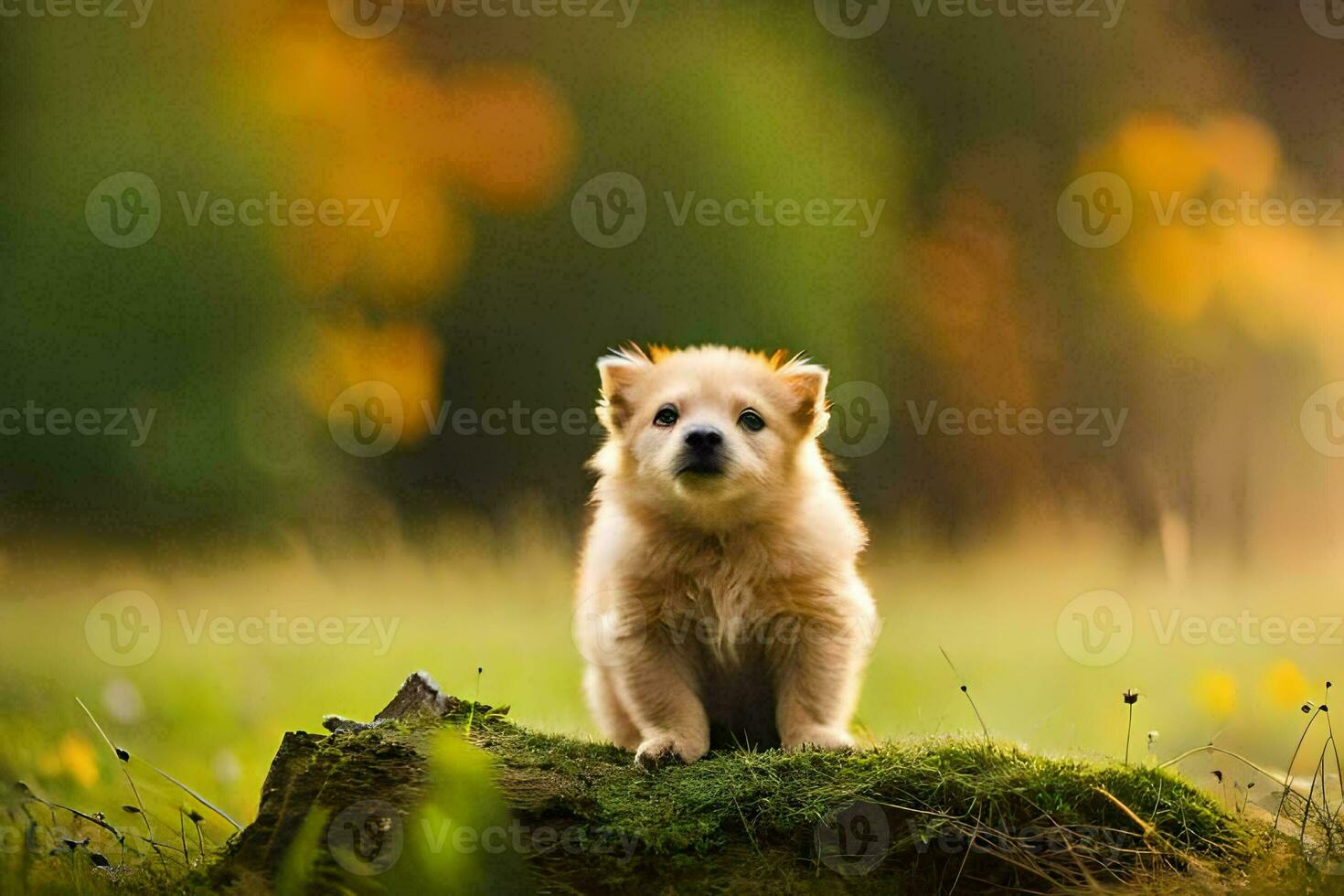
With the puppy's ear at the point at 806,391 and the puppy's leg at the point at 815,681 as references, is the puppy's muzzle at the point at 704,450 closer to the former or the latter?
the puppy's ear at the point at 806,391

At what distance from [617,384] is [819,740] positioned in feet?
3.72

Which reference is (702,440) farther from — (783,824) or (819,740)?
(783,824)

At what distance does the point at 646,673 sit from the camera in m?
3.11

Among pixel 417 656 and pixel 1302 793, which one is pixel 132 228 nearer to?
pixel 417 656

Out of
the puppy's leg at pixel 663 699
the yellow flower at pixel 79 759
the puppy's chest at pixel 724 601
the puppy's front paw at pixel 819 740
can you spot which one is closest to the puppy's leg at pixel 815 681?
the puppy's front paw at pixel 819 740

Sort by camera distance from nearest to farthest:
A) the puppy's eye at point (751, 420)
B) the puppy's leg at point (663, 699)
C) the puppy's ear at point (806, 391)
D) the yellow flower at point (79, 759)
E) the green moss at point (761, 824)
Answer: the green moss at point (761, 824) < the puppy's leg at point (663, 699) < the puppy's eye at point (751, 420) < the puppy's ear at point (806, 391) < the yellow flower at point (79, 759)

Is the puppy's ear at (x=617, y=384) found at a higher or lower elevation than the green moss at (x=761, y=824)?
higher

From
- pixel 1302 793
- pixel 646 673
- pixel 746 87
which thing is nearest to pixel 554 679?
pixel 646 673

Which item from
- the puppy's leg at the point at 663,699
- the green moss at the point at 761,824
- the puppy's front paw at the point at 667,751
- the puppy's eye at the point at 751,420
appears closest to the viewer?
the green moss at the point at 761,824

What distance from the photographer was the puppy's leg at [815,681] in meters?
3.09

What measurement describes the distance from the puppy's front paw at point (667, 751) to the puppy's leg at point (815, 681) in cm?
24

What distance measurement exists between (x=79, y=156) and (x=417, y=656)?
2.40 meters

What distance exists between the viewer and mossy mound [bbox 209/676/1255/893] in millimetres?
2449

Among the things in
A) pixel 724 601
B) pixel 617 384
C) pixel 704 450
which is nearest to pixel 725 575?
pixel 724 601
